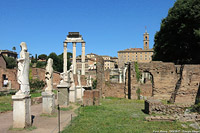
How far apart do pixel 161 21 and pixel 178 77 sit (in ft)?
36.2

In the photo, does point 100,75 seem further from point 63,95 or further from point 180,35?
point 180,35

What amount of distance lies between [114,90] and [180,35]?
10669 millimetres

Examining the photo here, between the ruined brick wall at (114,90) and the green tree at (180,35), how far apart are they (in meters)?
9.10

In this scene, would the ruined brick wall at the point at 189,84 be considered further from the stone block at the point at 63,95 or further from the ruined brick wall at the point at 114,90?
the stone block at the point at 63,95

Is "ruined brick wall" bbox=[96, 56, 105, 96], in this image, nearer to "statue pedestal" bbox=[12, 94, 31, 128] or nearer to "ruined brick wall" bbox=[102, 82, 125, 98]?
"ruined brick wall" bbox=[102, 82, 125, 98]

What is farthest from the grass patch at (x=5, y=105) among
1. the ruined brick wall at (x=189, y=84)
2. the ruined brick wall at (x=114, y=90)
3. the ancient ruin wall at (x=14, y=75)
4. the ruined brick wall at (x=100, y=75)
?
the ruined brick wall at (x=189, y=84)

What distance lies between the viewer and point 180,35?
23.9 m

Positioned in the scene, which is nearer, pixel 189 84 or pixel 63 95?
pixel 63 95

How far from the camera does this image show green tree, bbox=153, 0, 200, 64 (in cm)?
2170

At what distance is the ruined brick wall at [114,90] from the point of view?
2108 cm

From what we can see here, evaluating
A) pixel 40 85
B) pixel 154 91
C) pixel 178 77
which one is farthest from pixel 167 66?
pixel 40 85

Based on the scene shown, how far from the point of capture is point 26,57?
6676 mm

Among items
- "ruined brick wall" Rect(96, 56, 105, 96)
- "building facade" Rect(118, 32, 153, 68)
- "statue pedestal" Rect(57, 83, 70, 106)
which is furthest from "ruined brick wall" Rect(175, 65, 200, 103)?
"building facade" Rect(118, 32, 153, 68)

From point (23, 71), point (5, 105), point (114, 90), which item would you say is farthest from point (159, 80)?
point (23, 71)
